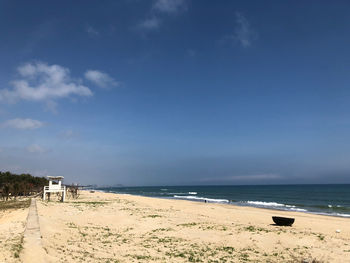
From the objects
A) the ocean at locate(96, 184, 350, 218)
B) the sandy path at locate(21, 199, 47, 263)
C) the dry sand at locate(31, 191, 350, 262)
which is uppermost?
the sandy path at locate(21, 199, 47, 263)

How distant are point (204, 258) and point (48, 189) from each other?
29.9 meters

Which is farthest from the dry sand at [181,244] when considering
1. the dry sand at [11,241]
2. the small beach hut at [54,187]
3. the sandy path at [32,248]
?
the small beach hut at [54,187]

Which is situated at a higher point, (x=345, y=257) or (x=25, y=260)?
(x=25, y=260)

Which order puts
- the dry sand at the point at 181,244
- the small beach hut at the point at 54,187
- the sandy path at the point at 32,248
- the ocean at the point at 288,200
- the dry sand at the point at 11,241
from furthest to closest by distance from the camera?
1. the ocean at the point at 288,200
2. the small beach hut at the point at 54,187
3. the dry sand at the point at 181,244
4. the sandy path at the point at 32,248
5. the dry sand at the point at 11,241

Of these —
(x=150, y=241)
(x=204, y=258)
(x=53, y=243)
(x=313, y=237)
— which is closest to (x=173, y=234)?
(x=150, y=241)

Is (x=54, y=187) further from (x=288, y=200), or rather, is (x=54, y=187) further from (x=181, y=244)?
(x=288, y=200)

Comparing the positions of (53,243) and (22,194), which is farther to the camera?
(22,194)

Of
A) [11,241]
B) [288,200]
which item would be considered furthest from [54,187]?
[288,200]

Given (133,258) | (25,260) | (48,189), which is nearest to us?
(25,260)

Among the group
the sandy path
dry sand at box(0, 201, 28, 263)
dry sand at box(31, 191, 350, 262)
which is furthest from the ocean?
dry sand at box(0, 201, 28, 263)

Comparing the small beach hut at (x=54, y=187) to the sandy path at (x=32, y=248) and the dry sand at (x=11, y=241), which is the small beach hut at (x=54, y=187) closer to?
the dry sand at (x=11, y=241)

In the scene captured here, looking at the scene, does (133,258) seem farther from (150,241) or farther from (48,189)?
A: (48,189)

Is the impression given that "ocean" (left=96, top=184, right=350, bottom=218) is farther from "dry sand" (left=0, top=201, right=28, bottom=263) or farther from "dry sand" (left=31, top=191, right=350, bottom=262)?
"dry sand" (left=0, top=201, right=28, bottom=263)

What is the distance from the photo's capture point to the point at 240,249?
12.6 meters
